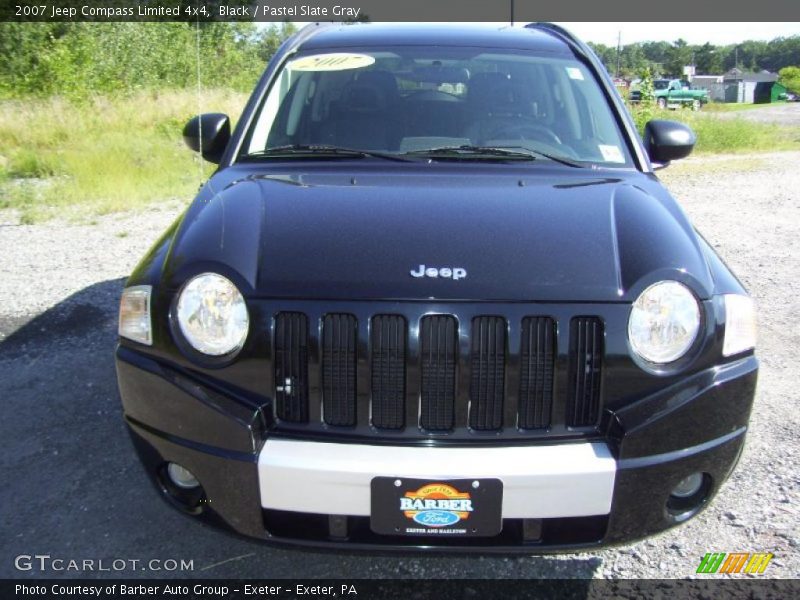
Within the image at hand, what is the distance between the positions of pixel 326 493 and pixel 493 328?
0.67 m

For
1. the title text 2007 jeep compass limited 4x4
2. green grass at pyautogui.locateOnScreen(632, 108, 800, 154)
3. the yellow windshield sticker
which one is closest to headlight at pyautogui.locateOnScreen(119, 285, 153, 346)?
the title text 2007 jeep compass limited 4x4

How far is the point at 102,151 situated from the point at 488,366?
1150cm

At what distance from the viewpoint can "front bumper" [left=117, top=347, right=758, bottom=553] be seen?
83.2 inches

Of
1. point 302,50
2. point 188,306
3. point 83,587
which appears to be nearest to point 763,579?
point 188,306

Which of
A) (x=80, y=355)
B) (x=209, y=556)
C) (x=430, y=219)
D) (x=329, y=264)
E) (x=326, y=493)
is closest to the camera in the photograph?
(x=326, y=493)

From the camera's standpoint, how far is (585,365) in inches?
87.4

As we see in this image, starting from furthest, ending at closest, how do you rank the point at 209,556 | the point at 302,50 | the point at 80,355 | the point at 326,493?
the point at 80,355, the point at 302,50, the point at 209,556, the point at 326,493

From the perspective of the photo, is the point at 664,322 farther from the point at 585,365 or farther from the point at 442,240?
the point at 442,240

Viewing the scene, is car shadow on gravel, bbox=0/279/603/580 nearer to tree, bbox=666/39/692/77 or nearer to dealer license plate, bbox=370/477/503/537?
dealer license plate, bbox=370/477/503/537

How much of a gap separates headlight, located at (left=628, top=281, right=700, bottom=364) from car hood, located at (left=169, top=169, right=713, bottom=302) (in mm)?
41

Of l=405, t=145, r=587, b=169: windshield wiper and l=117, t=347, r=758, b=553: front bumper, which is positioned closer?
l=117, t=347, r=758, b=553: front bumper

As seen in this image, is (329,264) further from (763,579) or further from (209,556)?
(763,579)

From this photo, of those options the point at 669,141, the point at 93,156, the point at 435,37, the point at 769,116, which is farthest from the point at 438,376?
the point at 769,116

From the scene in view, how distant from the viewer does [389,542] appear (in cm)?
223
